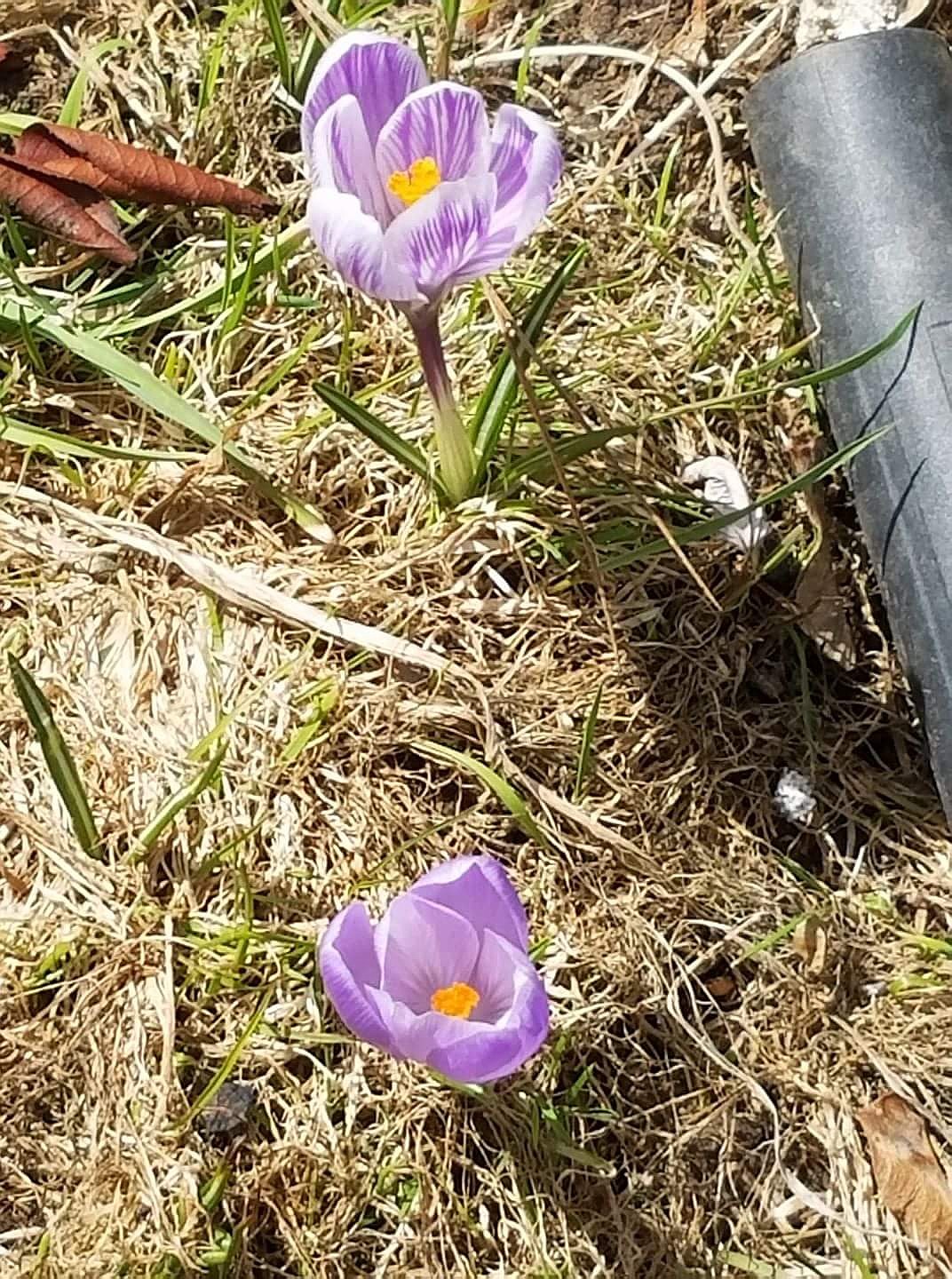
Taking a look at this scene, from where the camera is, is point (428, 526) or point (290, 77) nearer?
point (428, 526)

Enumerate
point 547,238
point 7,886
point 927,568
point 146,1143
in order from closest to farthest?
point 146,1143
point 7,886
point 927,568
point 547,238

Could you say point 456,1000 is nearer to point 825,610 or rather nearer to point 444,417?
point 444,417

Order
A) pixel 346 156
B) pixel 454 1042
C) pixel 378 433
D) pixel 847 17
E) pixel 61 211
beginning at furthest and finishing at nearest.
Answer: pixel 847 17 → pixel 61 211 → pixel 378 433 → pixel 346 156 → pixel 454 1042

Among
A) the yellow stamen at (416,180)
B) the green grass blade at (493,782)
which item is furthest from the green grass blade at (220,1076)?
the yellow stamen at (416,180)

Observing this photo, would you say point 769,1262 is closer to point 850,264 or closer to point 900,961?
point 900,961

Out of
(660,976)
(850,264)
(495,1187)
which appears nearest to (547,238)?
(850,264)

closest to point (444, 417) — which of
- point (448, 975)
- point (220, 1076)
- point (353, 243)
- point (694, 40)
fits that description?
point (353, 243)

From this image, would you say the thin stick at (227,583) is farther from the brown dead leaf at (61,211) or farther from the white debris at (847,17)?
the white debris at (847,17)
